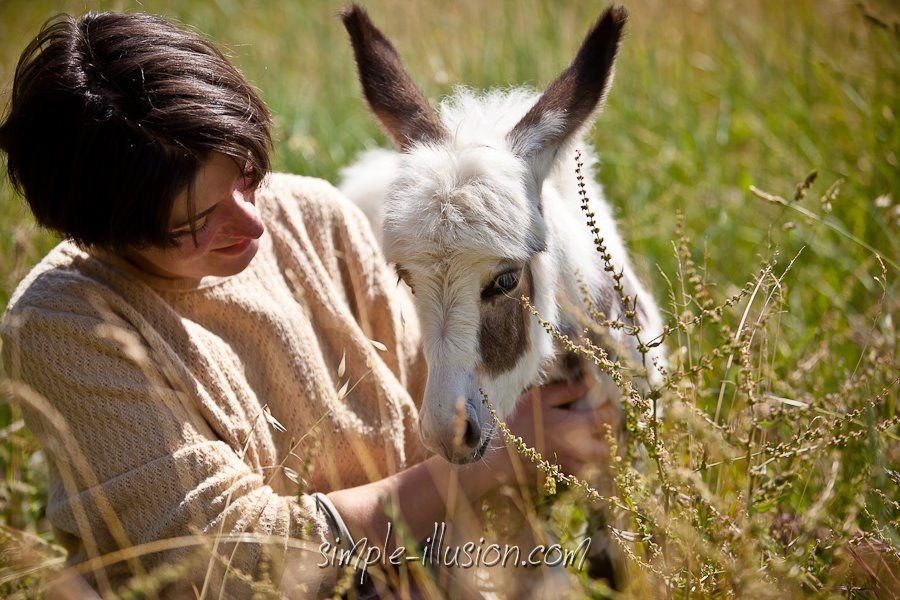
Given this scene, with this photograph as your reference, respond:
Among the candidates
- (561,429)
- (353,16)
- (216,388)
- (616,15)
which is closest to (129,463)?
(216,388)

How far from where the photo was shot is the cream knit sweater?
5.08 feet

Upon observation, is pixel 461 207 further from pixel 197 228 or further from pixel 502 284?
pixel 197 228

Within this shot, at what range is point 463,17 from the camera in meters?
5.43

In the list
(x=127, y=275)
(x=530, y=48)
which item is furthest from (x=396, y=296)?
(x=530, y=48)

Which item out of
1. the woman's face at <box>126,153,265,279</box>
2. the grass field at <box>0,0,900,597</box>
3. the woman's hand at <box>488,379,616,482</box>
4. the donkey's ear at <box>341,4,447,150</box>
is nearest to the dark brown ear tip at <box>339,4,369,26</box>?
the donkey's ear at <box>341,4,447,150</box>

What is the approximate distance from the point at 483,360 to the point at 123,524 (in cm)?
89

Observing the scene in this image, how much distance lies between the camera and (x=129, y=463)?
156cm

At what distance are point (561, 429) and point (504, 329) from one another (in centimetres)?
36

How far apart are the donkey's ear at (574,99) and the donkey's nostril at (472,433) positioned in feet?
2.31

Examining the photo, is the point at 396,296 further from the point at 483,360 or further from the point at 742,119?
the point at 742,119

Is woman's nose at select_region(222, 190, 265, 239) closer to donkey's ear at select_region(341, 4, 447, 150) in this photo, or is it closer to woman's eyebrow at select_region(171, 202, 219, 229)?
woman's eyebrow at select_region(171, 202, 219, 229)

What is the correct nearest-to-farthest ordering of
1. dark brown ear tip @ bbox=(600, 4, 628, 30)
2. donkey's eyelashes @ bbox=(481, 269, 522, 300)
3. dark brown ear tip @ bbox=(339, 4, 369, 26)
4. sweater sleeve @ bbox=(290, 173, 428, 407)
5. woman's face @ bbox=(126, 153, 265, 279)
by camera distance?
woman's face @ bbox=(126, 153, 265, 279) < donkey's eyelashes @ bbox=(481, 269, 522, 300) < dark brown ear tip @ bbox=(600, 4, 628, 30) < dark brown ear tip @ bbox=(339, 4, 369, 26) < sweater sleeve @ bbox=(290, 173, 428, 407)

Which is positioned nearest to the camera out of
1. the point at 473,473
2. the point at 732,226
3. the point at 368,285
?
the point at 473,473

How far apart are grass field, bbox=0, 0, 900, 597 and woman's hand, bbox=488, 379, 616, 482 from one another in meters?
0.18
